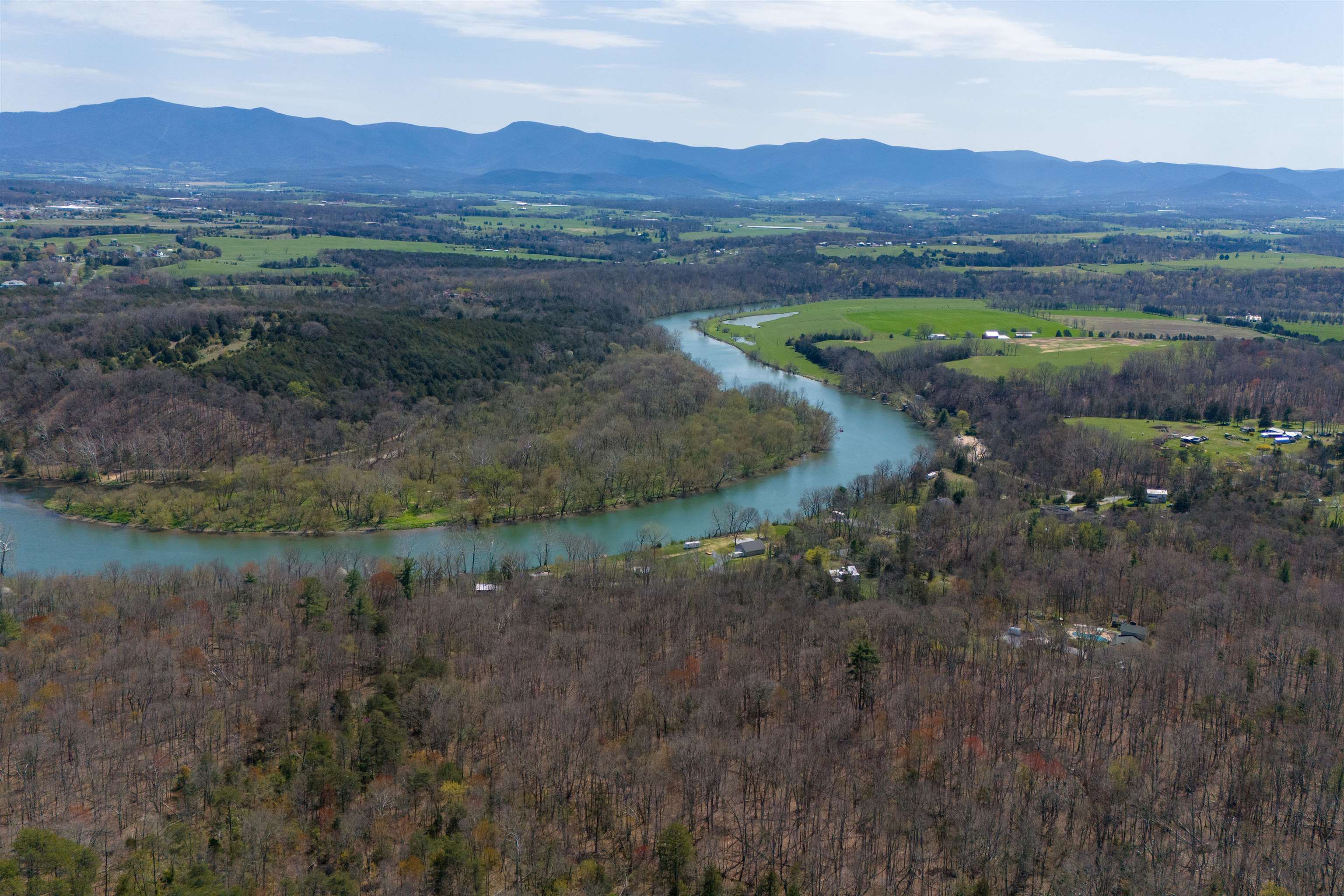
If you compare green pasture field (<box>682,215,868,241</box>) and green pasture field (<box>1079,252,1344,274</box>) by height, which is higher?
green pasture field (<box>682,215,868,241</box>)

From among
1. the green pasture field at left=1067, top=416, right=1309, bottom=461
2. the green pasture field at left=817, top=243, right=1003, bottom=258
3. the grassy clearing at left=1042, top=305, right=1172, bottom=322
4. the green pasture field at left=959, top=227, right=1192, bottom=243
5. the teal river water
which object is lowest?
the teal river water

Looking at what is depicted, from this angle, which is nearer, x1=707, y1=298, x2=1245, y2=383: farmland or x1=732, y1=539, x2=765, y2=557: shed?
x1=732, y1=539, x2=765, y2=557: shed

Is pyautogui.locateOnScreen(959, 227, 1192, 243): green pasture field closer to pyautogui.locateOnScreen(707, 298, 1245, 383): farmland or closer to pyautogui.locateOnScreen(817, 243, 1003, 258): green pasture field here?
pyautogui.locateOnScreen(817, 243, 1003, 258): green pasture field

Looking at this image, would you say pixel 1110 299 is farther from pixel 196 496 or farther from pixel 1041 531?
pixel 196 496

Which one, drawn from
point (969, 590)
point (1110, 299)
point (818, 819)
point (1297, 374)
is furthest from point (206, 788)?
point (1110, 299)

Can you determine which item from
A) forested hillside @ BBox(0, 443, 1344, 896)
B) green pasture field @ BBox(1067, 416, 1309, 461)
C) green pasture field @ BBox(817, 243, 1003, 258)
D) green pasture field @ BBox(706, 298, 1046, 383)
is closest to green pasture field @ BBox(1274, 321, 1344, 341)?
green pasture field @ BBox(706, 298, 1046, 383)

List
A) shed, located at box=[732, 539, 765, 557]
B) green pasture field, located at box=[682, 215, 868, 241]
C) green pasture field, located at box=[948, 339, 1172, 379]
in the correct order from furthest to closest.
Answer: green pasture field, located at box=[682, 215, 868, 241] → green pasture field, located at box=[948, 339, 1172, 379] → shed, located at box=[732, 539, 765, 557]

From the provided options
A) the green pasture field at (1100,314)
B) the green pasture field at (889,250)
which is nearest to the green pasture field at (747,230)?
the green pasture field at (889,250)
